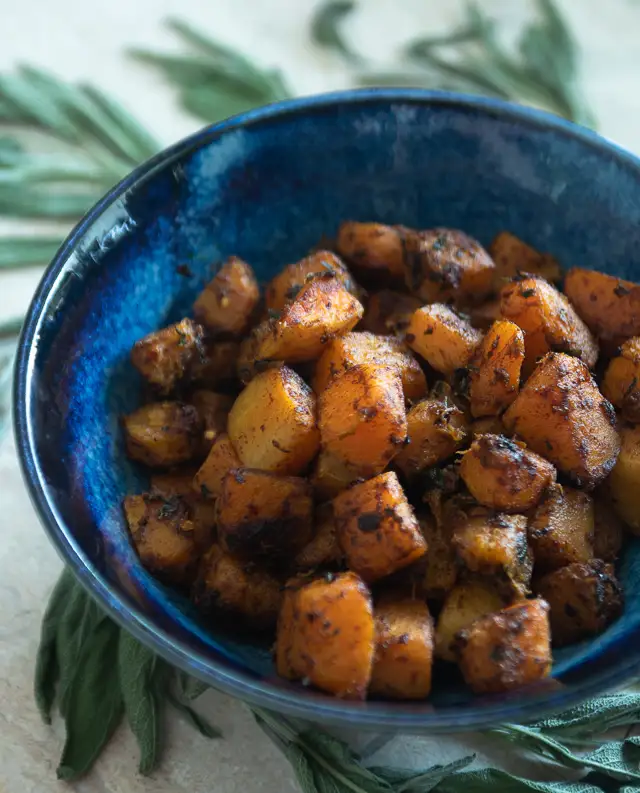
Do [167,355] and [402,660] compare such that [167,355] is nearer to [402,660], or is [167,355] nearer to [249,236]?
[249,236]

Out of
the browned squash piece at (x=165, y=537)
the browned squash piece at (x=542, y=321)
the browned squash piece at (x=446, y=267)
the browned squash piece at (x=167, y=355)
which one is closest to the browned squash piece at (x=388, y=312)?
the browned squash piece at (x=446, y=267)

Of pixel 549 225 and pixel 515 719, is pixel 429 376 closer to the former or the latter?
pixel 549 225

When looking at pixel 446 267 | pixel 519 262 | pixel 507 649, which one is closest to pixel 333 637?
pixel 507 649

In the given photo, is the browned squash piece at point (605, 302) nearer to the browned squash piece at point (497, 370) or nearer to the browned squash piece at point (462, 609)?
the browned squash piece at point (497, 370)

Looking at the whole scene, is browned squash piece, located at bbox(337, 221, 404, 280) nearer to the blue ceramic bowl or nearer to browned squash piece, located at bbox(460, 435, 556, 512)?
the blue ceramic bowl

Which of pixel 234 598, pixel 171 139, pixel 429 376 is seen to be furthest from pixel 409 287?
pixel 171 139

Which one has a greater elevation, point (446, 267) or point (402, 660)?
point (446, 267)
